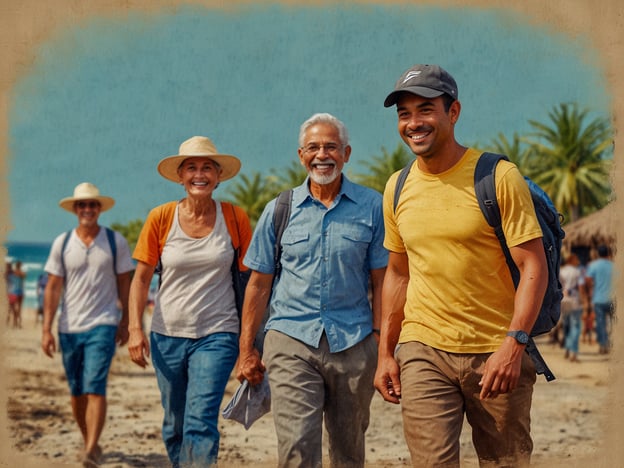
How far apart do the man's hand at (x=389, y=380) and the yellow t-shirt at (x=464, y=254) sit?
275 millimetres

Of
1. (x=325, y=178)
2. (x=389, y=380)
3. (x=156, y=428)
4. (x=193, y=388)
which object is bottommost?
(x=156, y=428)

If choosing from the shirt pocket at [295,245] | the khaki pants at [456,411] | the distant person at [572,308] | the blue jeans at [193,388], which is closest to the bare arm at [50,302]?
the blue jeans at [193,388]

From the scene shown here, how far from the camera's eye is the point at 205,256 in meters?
6.23

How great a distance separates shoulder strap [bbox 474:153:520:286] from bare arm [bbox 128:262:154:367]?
300 centimetres

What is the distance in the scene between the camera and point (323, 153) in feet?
17.9

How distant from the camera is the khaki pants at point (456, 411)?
4.30 meters

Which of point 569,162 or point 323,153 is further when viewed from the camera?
point 569,162

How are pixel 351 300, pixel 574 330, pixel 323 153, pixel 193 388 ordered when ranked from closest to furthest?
pixel 351 300, pixel 323 153, pixel 193 388, pixel 574 330

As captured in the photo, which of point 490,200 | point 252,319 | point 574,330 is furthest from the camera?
point 574,330

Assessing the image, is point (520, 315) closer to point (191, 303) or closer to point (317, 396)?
point (317, 396)

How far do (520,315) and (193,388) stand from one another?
2824 millimetres

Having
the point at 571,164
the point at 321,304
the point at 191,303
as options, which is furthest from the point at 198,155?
the point at 571,164

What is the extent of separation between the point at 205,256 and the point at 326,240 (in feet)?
4.09

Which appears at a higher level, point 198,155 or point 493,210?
point 198,155
